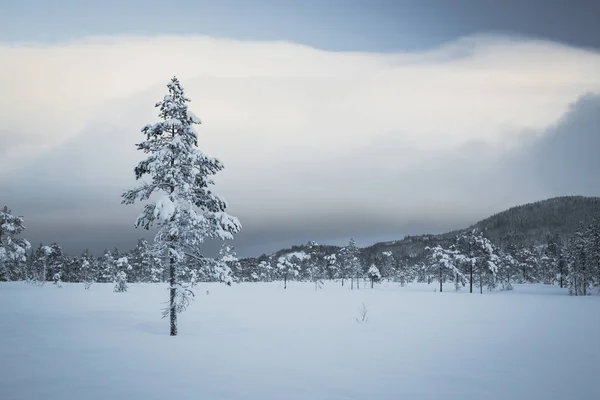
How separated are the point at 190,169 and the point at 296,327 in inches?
492

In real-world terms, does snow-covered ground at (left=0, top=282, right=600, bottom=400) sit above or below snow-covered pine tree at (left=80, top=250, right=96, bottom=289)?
above

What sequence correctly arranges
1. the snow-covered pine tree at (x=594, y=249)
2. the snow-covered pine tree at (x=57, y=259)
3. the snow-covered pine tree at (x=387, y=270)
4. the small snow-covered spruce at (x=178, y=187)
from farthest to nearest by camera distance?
the snow-covered pine tree at (x=387, y=270) < the snow-covered pine tree at (x=57, y=259) < the snow-covered pine tree at (x=594, y=249) < the small snow-covered spruce at (x=178, y=187)

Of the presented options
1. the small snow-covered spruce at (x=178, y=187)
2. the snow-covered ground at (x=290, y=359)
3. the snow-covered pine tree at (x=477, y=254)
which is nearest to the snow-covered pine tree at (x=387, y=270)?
the snow-covered pine tree at (x=477, y=254)

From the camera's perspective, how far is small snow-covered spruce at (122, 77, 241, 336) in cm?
1647

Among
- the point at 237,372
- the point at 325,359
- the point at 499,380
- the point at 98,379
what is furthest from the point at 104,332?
the point at 499,380

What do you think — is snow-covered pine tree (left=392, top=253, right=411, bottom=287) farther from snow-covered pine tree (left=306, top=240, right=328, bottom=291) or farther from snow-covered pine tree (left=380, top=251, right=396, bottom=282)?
snow-covered pine tree (left=306, top=240, right=328, bottom=291)

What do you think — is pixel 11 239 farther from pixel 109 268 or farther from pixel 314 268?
pixel 314 268

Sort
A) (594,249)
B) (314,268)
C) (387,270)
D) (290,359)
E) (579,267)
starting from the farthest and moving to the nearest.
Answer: (387,270) → (314,268) → (579,267) → (594,249) → (290,359)

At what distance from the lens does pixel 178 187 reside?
1683 centimetres

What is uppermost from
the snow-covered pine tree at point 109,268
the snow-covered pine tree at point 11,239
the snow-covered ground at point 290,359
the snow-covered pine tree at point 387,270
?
the snow-covered pine tree at point 11,239

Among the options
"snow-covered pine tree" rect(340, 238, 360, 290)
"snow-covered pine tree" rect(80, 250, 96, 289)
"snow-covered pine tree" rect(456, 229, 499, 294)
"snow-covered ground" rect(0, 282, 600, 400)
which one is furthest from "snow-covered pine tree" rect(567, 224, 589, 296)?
"snow-covered pine tree" rect(80, 250, 96, 289)

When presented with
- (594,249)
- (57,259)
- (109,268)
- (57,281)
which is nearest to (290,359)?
(57,281)

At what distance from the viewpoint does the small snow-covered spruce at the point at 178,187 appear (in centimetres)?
1647

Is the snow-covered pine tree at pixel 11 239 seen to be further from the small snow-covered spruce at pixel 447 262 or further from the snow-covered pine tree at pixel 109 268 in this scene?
the small snow-covered spruce at pixel 447 262
